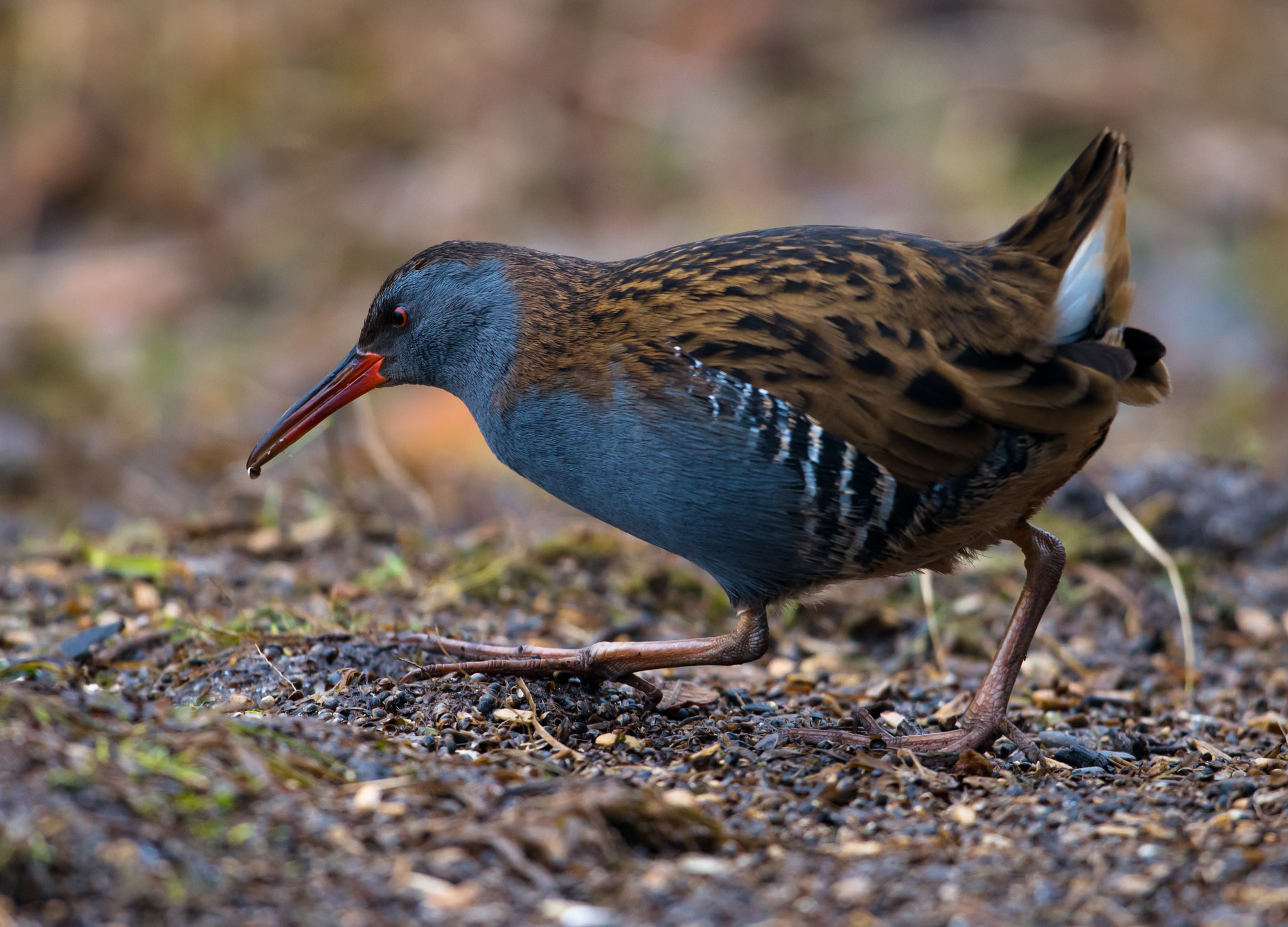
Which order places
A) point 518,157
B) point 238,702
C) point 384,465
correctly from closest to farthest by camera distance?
point 238,702, point 384,465, point 518,157

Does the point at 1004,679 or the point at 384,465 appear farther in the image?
the point at 384,465

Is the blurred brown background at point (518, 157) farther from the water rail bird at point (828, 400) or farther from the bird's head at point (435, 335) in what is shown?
the water rail bird at point (828, 400)

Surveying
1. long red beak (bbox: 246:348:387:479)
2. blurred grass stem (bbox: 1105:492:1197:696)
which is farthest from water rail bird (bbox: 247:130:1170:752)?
blurred grass stem (bbox: 1105:492:1197:696)

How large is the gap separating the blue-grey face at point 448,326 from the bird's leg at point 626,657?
82cm

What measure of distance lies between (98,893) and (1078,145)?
10.4 meters

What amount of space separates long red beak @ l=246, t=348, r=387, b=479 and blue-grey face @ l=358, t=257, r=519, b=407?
0.16ft

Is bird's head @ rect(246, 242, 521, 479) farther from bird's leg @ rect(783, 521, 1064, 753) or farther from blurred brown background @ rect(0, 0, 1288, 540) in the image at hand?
blurred brown background @ rect(0, 0, 1288, 540)

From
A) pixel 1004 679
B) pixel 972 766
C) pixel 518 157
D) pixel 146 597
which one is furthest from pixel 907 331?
pixel 518 157

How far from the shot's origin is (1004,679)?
4.13 metres

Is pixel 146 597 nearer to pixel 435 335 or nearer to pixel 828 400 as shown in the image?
pixel 435 335

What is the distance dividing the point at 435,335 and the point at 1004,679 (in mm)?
2035

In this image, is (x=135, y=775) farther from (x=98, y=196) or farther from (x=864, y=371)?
(x=98, y=196)

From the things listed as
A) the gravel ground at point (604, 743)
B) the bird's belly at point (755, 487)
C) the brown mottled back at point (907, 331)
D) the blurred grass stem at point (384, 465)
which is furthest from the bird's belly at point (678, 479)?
the blurred grass stem at point (384, 465)

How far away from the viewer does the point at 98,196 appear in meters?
10.9
